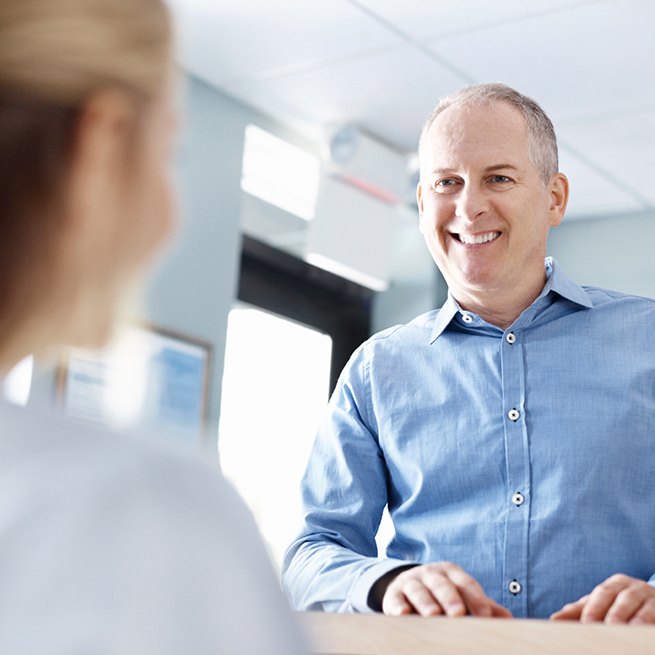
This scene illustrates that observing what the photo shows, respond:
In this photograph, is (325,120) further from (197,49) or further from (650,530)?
(650,530)

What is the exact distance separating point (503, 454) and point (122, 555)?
1.22 m

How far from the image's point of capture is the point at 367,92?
3969 millimetres

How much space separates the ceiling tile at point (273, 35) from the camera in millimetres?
3414

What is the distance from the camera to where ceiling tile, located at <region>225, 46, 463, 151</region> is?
12.4 feet

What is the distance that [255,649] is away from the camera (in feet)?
1.43

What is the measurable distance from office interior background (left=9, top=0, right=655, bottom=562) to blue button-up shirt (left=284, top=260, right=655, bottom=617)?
1.42 metres

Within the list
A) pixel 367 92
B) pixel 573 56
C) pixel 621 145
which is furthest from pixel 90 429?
pixel 621 145

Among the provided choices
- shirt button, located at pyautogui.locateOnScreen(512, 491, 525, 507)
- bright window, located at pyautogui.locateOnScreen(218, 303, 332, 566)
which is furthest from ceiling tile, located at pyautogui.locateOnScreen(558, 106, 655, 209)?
shirt button, located at pyautogui.locateOnScreen(512, 491, 525, 507)

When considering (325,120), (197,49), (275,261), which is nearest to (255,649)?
(197,49)

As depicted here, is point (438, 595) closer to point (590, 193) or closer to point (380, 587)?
point (380, 587)

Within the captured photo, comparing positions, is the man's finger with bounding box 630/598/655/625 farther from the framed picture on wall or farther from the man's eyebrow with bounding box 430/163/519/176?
the framed picture on wall

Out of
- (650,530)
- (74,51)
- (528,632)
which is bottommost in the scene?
(528,632)

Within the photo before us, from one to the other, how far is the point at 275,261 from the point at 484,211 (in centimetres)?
294

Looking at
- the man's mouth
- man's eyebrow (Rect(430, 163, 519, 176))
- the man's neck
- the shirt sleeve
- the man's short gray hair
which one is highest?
the man's short gray hair
